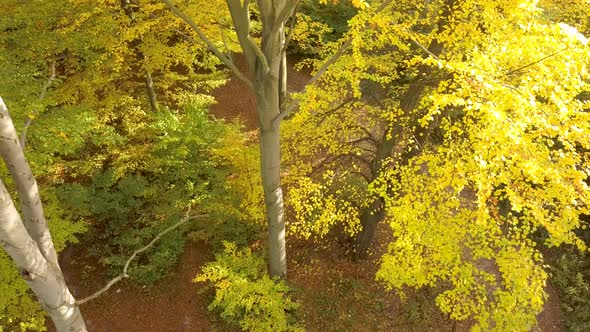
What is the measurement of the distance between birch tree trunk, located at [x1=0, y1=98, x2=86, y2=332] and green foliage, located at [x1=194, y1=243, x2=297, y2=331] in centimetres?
334

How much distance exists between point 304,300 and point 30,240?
21.0ft

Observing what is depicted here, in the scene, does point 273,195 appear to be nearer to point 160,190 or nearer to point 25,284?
point 160,190

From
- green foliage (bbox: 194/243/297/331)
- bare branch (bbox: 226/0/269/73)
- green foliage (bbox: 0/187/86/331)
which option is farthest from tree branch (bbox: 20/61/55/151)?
green foliage (bbox: 194/243/297/331)

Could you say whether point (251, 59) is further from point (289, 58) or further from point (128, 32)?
point (289, 58)

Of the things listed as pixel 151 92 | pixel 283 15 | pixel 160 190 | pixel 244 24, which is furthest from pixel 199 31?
pixel 151 92

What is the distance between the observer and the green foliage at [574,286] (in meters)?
9.56

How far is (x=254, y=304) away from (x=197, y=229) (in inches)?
96.3

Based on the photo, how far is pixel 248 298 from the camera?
7.64 meters

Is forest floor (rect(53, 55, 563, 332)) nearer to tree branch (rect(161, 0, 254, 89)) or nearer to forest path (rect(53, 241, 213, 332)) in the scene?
forest path (rect(53, 241, 213, 332))

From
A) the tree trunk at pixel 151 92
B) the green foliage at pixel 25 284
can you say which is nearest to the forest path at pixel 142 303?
the green foliage at pixel 25 284

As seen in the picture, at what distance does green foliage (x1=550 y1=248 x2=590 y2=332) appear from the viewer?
9562 mm

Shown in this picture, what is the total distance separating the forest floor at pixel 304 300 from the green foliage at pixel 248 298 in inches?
29.3

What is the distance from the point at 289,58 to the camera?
54.2ft

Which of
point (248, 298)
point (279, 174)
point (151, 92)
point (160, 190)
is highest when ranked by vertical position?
point (279, 174)
